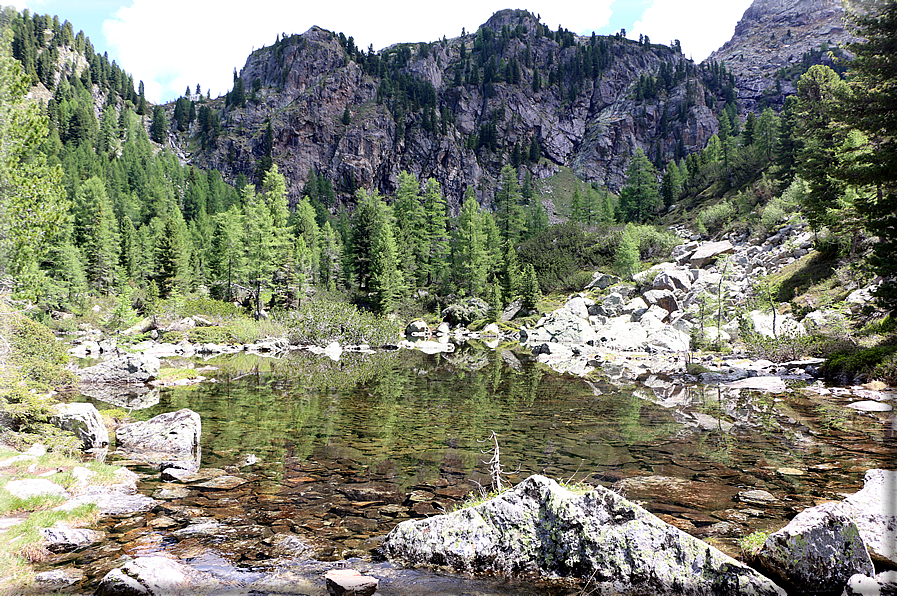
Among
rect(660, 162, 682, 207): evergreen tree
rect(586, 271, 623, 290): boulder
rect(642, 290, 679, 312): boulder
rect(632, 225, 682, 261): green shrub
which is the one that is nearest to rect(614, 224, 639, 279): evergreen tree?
rect(586, 271, 623, 290): boulder

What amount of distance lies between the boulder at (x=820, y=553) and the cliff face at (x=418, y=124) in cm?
16052

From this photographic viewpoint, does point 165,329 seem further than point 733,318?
Yes

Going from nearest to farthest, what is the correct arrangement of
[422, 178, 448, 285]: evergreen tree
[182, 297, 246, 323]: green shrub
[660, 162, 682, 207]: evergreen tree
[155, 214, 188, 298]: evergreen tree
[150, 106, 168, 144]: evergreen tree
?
[182, 297, 246, 323]: green shrub → [155, 214, 188, 298]: evergreen tree → [422, 178, 448, 285]: evergreen tree → [660, 162, 682, 207]: evergreen tree → [150, 106, 168, 144]: evergreen tree

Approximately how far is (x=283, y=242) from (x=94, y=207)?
3419 cm

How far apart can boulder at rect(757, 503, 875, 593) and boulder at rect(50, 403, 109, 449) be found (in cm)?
1313

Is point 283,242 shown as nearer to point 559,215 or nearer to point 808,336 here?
Result: point 808,336

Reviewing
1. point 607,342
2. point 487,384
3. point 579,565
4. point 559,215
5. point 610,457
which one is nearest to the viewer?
point 579,565

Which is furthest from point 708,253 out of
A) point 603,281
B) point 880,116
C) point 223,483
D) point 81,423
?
point 81,423

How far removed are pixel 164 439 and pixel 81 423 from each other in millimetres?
1863

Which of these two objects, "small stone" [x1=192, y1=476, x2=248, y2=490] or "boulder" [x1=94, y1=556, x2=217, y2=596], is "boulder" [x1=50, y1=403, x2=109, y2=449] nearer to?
"small stone" [x1=192, y1=476, x2=248, y2=490]

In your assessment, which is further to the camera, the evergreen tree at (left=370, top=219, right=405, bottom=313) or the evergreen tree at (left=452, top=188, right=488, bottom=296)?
the evergreen tree at (left=452, top=188, right=488, bottom=296)

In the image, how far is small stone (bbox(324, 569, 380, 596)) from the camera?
4.80m

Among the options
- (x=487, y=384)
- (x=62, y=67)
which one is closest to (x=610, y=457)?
(x=487, y=384)

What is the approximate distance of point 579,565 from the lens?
17.4 ft
